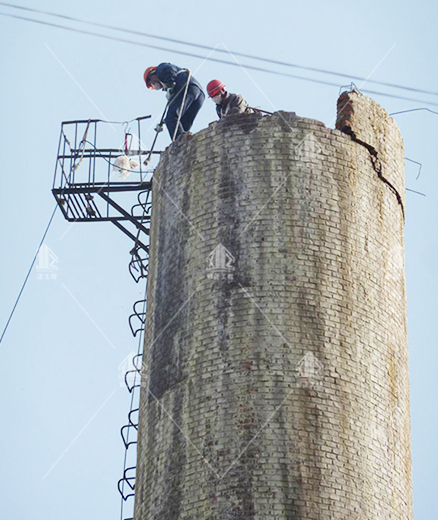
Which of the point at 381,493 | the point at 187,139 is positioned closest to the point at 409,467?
the point at 381,493

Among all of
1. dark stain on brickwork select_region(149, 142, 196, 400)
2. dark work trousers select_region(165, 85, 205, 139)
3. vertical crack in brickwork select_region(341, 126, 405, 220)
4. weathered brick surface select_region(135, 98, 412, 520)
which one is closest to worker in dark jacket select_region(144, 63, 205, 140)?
dark work trousers select_region(165, 85, 205, 139)

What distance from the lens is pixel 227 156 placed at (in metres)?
27.2

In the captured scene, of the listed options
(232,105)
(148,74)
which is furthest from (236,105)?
(148,74)

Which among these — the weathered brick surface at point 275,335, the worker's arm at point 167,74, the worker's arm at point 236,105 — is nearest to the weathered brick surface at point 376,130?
the weathered brick surface at point 275,335

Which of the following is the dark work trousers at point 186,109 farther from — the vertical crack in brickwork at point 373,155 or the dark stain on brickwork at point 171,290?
the vertical crack in brickwork at point 373,155

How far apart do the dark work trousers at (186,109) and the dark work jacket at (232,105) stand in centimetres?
72

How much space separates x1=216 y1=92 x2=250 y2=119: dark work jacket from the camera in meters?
28.9

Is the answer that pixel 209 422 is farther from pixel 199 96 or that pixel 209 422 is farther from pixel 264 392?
pixel 199 96

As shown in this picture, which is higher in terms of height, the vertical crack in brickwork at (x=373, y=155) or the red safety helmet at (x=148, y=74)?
the red safety helmet at (x=148, y=74)

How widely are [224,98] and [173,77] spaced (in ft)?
3.87

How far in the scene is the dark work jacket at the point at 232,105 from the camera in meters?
28.9

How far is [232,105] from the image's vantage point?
1142 inches

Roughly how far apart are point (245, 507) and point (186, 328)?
3386 millimetres

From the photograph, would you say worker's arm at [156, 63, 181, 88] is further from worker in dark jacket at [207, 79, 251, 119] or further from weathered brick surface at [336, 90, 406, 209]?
weathered brick surface at [336, 90, 406, 209]
